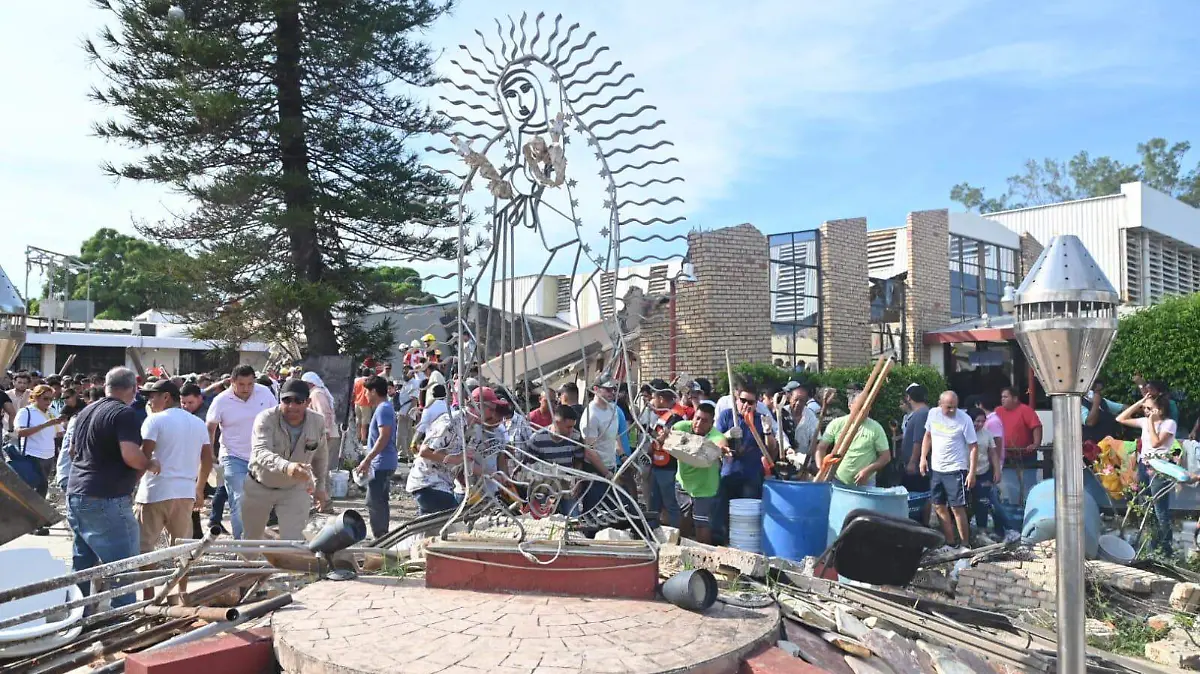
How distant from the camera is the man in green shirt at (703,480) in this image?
339 inches

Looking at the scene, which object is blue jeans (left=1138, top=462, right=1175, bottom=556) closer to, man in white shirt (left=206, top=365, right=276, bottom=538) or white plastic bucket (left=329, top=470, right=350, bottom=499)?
man in white shirt (left=206, top=365, right=276, bottom=538)

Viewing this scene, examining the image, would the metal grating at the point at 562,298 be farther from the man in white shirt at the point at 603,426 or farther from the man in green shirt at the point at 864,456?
the man in white shirt at the point at 603,426

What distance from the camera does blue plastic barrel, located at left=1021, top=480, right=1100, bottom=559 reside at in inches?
318

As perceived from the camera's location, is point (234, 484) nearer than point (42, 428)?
Yes

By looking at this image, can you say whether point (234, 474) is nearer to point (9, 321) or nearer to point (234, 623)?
point (234, 623)

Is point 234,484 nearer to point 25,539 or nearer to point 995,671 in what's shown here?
point 25,539

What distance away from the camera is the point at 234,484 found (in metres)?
7.46

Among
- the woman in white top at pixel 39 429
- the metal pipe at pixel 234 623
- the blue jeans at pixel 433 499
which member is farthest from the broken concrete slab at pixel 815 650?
the woman in white top at pixel 39 429

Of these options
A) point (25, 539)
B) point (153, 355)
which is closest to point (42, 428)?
point (25, 539)

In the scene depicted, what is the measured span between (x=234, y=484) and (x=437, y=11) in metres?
11.3

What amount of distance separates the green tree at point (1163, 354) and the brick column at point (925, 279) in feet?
11.4

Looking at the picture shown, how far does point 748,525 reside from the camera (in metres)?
8.38

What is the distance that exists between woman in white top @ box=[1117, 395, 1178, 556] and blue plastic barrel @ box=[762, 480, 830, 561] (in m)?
3.61

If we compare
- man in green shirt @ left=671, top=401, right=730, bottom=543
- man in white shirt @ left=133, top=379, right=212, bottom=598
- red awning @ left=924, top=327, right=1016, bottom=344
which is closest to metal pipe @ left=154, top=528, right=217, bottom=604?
man in white shirt @ left=133, top=379, right=212, bottom=598
